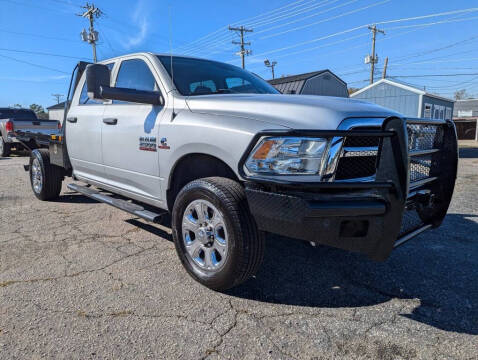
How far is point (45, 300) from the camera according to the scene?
253cm

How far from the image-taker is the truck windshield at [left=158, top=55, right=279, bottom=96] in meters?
3.37

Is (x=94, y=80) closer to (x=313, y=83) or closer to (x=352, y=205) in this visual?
(x=352, y=205)

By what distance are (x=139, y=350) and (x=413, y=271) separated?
2.33 metres

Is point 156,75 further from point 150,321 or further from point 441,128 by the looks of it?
point 441,128

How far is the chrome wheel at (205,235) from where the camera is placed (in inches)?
102

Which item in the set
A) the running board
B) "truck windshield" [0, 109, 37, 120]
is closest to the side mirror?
the running board

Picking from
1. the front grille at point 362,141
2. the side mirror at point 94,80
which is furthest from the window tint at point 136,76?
the front grille at point 362,141

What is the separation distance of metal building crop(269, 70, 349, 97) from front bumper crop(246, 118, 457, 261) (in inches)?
807

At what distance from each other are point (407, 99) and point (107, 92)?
2680 centimetres

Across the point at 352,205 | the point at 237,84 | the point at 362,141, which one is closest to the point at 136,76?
the point at 237,84

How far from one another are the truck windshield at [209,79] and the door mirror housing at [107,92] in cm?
27

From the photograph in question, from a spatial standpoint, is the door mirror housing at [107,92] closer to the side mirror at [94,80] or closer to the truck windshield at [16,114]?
the side mirror at [94,80]

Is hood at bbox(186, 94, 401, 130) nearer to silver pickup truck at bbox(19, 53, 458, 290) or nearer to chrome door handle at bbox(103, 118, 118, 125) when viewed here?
silver pickup truck at bbox(19, 53, 458, 290)

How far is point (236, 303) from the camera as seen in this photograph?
251 cm
